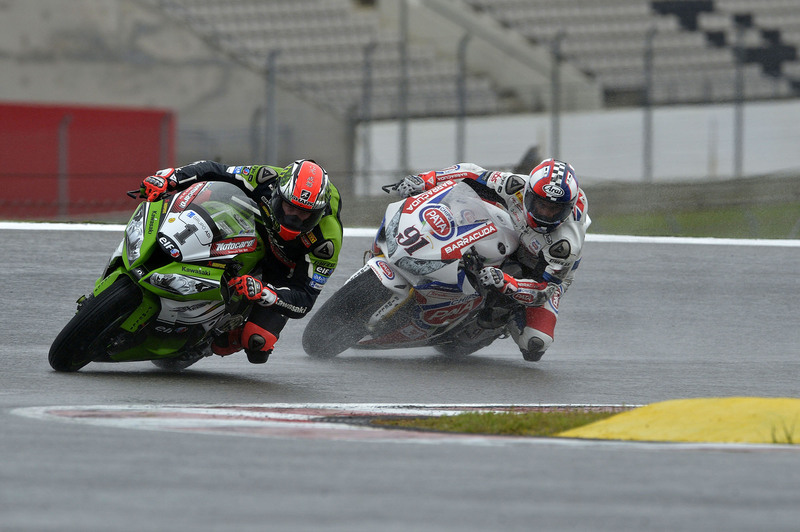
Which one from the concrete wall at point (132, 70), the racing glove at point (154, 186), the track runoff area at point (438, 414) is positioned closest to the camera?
the track runoff area at point (438, 414)

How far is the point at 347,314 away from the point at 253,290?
1479 millimetres

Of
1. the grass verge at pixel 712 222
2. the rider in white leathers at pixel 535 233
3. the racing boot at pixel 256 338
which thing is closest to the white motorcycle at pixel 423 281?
the rider in white leathers at pixel 535 233

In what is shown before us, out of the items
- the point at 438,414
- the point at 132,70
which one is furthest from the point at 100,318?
the point at 132,70

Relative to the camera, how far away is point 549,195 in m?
7.78

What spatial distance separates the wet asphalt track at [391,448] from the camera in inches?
131

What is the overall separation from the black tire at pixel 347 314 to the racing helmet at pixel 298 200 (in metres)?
1.27

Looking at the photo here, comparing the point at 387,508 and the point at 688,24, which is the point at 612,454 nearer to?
the point at 387,508

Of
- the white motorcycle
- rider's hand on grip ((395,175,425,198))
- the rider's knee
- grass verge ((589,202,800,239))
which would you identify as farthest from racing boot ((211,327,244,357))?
grass verge ((589,202,800,239))

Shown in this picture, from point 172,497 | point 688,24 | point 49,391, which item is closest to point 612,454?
point 172,497

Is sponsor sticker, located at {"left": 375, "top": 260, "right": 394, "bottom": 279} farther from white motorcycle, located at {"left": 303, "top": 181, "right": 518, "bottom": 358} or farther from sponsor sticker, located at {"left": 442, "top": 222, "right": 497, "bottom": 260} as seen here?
sponsor sticker, located at {"left": 442, "top": 222, "right": 497, "bottom": 260}

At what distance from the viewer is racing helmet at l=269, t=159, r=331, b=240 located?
6641mm

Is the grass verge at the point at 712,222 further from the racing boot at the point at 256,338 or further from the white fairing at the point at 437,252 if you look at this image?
the racing boot at the point at 256,338

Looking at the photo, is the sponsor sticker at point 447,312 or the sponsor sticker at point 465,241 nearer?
the sponsor sticker at point 465,241

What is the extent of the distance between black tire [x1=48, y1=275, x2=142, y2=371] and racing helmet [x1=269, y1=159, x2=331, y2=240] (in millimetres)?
821
